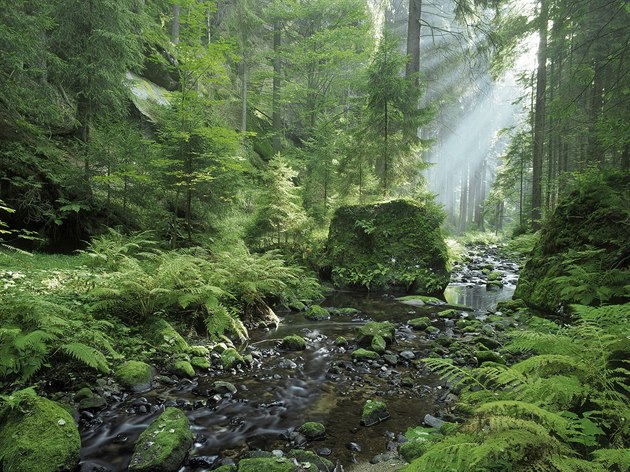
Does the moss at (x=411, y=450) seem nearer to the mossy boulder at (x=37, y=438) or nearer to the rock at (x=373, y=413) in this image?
the rock at (x=373, y=413)

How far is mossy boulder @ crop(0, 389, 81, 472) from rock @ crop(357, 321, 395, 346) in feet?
15.2

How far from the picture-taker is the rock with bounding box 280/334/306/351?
6586 mm

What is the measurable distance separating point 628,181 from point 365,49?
17168 mm

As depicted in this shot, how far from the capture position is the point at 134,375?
4816 mm

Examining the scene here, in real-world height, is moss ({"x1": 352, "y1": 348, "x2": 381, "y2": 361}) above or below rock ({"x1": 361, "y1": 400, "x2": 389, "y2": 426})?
above

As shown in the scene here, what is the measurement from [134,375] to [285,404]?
6.90 feet

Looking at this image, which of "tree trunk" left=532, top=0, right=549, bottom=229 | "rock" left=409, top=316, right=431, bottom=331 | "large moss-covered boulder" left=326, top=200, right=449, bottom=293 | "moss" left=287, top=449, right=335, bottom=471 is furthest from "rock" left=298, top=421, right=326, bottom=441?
"tree trunk" left=532, top=0, right=549, bottom=229

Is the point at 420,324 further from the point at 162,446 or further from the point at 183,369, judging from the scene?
the point at 162,446

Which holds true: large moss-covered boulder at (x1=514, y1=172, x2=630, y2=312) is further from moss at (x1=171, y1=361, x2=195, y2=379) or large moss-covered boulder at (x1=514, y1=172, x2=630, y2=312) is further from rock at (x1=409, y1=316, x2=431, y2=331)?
moss at (x1=171, y1=361, x2=195, y2=379)

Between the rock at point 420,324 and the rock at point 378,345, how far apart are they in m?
1.51

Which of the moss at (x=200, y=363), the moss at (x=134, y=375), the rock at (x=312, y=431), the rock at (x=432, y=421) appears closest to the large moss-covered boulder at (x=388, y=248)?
the moss at (x=200, y=363)

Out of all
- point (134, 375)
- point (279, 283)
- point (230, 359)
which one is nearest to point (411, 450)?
point (230, 359)

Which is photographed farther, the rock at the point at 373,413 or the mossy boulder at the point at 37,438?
the rock at the point at 373,413

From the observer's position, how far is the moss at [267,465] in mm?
3102
